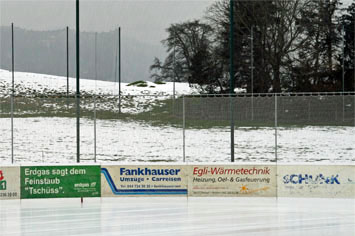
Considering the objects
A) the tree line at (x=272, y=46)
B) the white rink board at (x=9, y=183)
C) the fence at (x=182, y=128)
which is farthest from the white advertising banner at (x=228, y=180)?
the tree line at (x=272, y=46)

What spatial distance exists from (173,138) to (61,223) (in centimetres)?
767

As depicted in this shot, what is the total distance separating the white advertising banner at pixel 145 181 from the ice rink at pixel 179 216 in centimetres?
25

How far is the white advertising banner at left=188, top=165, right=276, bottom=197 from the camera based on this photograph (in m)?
13.6

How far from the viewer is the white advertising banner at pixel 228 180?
13555 millimetres

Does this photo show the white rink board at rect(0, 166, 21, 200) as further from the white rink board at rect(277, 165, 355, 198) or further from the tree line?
the tree line

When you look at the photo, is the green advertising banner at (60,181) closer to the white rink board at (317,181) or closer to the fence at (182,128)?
the fence at (182,128)

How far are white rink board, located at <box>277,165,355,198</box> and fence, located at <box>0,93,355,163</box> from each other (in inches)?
153

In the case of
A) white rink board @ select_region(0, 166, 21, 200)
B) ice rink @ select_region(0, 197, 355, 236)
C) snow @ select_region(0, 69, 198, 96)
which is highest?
snow @ select_region(0, 69, 198, 96)

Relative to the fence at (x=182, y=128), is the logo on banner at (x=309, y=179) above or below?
below

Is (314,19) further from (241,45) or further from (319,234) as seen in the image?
(319,234)

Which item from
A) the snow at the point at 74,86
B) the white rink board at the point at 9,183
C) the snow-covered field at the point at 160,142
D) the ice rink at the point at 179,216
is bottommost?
the ice rink at the point at 179,216

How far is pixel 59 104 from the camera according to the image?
59.2 ft

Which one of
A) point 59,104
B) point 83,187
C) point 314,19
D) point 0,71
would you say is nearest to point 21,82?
point 0,71

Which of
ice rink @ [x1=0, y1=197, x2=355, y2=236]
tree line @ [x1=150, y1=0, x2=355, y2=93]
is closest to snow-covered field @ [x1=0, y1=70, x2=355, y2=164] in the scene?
ice rink @ [x1=0, y1=197, x2=355, y2=236]
